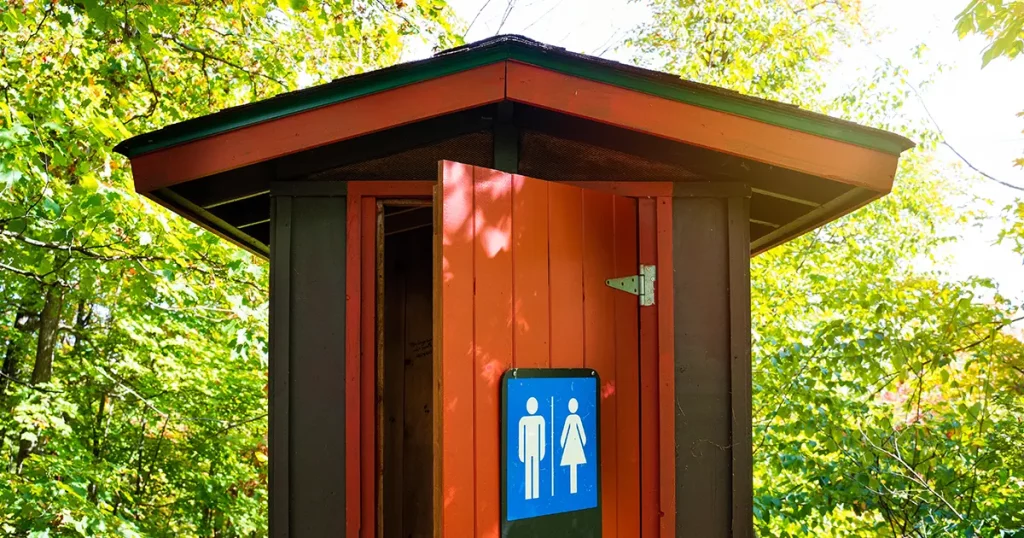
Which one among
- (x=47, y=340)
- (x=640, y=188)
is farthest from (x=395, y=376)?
(x=47, y=340)

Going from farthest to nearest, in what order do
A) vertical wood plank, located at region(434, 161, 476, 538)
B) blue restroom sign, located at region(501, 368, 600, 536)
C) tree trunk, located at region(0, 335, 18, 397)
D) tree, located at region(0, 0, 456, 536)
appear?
tree trunk, located at region(0, 335, 18, 397)
tree, located at region(0, 0, 456, 536)
blue restroom sign, located at region(501, 368, 600, 536)
vertical wood plank, located at region(434, 161, 476, 538)

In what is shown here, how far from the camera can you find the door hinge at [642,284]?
9.77 ft

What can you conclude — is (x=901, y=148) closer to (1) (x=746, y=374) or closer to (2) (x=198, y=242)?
(1) (x=746, y=374)

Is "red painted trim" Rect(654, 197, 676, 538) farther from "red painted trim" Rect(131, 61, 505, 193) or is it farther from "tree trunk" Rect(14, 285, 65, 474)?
"tree trunk" Rect(14, 285, 65, 474)

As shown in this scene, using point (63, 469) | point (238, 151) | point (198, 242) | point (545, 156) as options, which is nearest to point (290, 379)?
point (238, 151)

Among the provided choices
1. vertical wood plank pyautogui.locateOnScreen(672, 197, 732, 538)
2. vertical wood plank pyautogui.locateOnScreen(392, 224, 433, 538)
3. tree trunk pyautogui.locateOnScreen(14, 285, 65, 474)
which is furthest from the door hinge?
tree trunk pyautogui.locateOnScreen(14, 285, 65, 474)

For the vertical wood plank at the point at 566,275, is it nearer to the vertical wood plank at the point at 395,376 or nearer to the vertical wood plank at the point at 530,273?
the vertical wood plank at the point at 530,273

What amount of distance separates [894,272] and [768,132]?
875 centimetres

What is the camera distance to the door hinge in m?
2.98

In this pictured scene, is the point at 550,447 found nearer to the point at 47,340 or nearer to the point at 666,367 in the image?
the point at 666,367

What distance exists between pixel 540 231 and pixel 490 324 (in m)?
0.41

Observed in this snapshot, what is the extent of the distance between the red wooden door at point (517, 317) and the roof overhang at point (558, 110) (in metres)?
0.35

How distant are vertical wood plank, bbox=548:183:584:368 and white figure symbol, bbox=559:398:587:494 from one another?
0.60 feet

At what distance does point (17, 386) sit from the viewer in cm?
805
